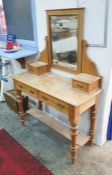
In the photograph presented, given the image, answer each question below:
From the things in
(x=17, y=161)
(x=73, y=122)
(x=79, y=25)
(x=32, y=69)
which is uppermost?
(x=79, y=25)

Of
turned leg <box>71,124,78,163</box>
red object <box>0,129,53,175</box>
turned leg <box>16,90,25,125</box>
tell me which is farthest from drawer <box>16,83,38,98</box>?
red object <box>0,129,53,175</box>

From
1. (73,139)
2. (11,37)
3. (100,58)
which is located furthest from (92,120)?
(11,37)

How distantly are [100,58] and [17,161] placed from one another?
4.65ft

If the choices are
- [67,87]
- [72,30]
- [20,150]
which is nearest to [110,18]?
[72,30]

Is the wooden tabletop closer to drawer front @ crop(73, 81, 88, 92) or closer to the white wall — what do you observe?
drawer front @ crop(73, 81, 88, 92)

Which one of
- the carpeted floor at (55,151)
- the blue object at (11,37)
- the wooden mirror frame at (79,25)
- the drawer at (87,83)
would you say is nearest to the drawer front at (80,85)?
the drawer at (87,83)

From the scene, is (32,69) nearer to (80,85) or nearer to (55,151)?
(80,85)

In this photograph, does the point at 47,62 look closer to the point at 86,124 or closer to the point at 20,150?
the point at 86,124

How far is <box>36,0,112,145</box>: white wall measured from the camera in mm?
1708

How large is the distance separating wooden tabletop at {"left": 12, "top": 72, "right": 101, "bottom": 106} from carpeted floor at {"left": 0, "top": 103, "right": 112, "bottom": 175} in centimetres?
76

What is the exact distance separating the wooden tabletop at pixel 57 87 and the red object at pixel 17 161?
796 mm

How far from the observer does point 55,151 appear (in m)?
2.13

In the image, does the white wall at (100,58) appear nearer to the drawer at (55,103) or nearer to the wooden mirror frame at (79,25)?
the wooden mirror frame at (79,25)

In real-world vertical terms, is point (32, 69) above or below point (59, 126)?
above
